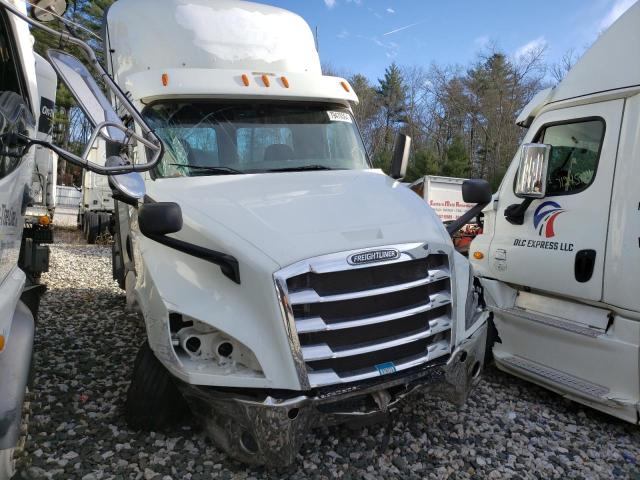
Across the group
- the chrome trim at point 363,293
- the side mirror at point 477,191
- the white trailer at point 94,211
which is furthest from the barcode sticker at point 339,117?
the white trailer at point 94,211

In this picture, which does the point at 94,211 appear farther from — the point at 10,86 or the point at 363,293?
the point at 363,293

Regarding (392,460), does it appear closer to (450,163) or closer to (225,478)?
(225,478)

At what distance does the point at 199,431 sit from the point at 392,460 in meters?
1.36

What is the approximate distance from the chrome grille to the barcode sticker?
6.52ft

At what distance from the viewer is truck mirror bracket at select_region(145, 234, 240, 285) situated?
2.76m

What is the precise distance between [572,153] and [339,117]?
2092mm

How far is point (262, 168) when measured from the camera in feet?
13.0

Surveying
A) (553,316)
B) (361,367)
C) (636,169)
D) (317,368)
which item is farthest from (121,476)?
(636,169)

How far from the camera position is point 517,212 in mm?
4500

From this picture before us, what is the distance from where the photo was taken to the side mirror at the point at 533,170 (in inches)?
159

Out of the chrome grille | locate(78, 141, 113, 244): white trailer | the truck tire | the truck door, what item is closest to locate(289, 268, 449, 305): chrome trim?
the chrome grille

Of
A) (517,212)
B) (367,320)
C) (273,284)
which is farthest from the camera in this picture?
(517,212)

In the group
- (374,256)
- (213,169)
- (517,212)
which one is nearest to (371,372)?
(374,256)

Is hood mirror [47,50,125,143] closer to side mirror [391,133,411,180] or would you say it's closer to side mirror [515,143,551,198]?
side mirror [391,133,411,180]
